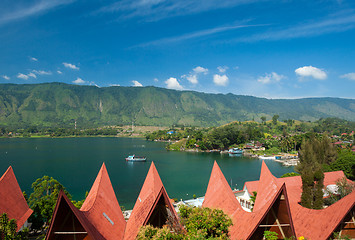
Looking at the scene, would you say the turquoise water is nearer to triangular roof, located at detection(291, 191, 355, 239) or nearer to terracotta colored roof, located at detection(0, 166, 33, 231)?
terracotta colored roof, located at detection(0, 166, 33, 231)

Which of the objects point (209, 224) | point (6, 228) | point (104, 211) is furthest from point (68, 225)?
point (6, 228)

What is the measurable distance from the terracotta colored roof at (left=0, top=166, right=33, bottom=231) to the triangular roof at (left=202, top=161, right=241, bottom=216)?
12228 millimetres

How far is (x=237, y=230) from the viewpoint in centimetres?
1085

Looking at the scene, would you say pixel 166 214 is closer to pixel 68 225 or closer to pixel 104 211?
pixel 104 211

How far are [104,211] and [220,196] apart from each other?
6778mm

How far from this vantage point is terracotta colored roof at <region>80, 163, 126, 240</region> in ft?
38.6

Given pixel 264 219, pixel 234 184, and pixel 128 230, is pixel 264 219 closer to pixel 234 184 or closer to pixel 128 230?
pixel 128 230

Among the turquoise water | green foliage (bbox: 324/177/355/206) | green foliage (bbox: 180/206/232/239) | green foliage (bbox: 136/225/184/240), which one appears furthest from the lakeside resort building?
the turquoise water

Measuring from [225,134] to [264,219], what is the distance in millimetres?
85692

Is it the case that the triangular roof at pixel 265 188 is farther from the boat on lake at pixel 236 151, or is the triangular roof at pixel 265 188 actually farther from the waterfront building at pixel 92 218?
the boat on lake at pixel 236 151

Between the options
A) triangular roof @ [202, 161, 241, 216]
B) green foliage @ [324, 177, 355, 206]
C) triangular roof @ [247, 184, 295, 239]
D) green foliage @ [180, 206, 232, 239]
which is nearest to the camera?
green foliage @ [180, 206, 232, 239]

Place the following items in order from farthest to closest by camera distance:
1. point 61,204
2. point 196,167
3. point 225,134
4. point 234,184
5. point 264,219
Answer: point 225,134 → point 196,167 → point 234,184 → point 264,219 → point 61,204

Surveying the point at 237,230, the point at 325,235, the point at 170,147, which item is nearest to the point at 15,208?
the point at 237,230

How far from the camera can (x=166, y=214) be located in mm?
11266
